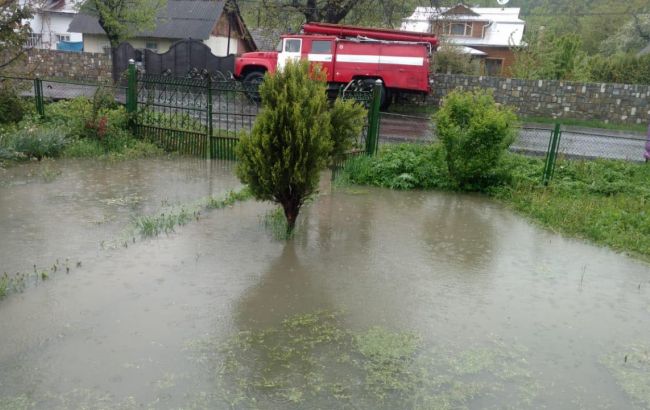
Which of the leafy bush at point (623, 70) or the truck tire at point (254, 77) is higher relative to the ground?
the leafy bush at point (623, 70)

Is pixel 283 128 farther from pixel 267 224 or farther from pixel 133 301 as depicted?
pixel 133 301

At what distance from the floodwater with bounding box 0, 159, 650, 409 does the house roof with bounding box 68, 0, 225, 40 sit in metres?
24.0

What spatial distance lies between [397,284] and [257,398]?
7.10ft

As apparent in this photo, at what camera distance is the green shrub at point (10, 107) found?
1134 centimetres

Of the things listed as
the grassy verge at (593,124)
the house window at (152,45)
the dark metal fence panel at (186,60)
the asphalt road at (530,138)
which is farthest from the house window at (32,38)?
the house window at (152,45)

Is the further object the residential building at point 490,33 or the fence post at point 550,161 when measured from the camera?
the residential building at point 490,33

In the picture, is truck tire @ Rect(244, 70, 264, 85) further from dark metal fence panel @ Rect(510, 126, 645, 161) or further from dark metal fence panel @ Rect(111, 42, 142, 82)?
dark metal fence panel @ Rect(510, 126, 645, 161)

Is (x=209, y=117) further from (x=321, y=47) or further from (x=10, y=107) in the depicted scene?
(x=321, y=47)

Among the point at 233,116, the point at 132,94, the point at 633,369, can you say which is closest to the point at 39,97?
the point at 132,94

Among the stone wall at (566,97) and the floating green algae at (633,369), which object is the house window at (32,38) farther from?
the stone wall at (566,97)

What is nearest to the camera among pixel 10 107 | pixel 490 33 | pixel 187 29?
pixel 10 107

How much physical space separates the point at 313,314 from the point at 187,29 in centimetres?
2806

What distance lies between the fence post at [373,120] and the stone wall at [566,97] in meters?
Answer: 9.17

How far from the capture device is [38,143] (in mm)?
9797
